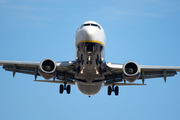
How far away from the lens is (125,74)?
2333cm

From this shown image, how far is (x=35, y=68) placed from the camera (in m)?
27.1

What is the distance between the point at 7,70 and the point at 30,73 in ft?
7.60

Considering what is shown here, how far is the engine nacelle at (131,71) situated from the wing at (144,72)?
1.60 m

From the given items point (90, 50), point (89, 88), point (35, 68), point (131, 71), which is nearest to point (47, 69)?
point (35, 68)

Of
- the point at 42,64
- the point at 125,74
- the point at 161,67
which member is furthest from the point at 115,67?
the point at 42,64

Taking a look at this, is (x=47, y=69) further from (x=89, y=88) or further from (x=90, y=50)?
(x=89, y=88)

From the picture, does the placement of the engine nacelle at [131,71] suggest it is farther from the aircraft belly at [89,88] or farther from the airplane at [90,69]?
the aircraft belly at [89,88]

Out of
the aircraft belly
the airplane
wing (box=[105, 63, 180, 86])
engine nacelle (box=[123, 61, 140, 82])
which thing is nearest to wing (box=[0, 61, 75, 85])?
the airplane

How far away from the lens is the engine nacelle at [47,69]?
23.4m

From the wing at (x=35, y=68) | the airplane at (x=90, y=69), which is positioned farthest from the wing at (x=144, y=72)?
the wing at (x=35, y=68)

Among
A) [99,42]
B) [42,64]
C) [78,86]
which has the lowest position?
[78,86]

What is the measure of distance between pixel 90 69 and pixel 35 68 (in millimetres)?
6133

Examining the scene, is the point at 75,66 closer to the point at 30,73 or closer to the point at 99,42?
the point at 99,42

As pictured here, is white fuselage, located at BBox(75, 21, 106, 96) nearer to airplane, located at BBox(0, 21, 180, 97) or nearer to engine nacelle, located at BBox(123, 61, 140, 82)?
airplane, located at BBox(0, 21, 180, 97)
